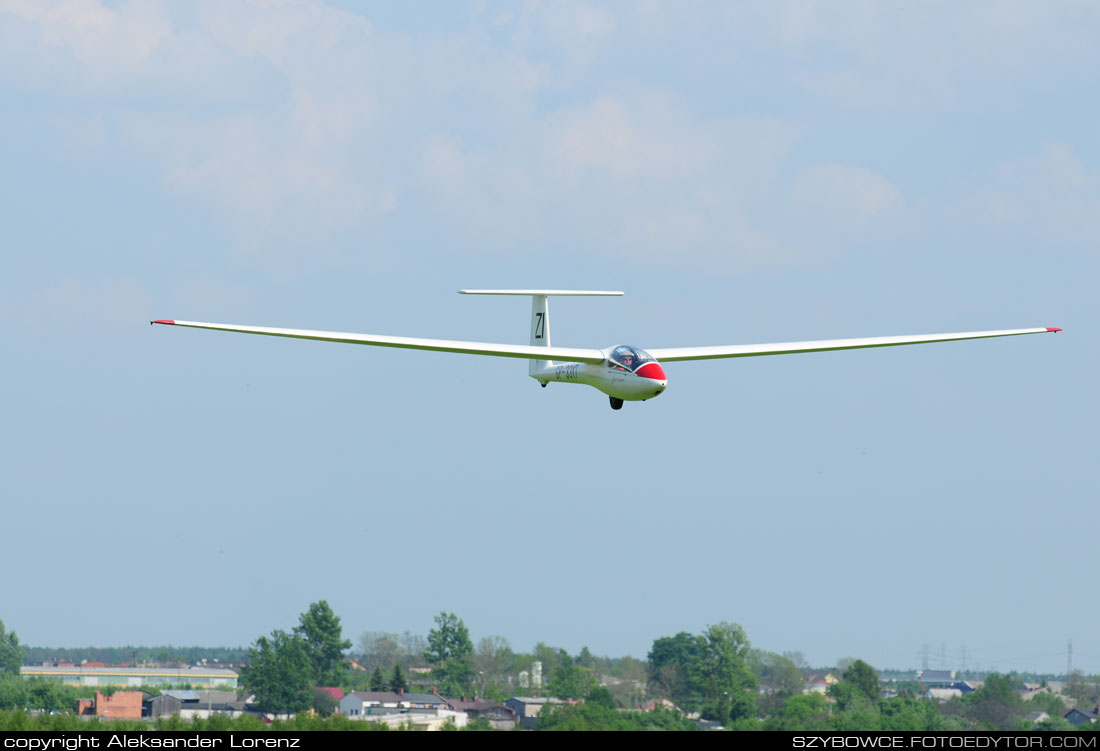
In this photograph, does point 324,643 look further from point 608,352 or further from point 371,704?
point 608,352

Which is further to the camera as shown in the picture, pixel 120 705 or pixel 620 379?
pixel 120 705

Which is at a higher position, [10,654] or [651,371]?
[651,371]

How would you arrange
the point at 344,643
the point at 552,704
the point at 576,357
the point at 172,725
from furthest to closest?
the point at 344,643 < the point at 552,704 < the point at 172,725 < the point at 576,357

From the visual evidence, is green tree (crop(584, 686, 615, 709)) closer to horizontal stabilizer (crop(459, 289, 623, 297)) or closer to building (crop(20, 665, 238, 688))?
horizontal stabilizer (crop(459, 289, 623, 297))

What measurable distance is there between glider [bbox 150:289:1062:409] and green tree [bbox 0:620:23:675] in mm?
85196

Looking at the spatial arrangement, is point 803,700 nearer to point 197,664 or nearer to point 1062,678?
point 1062,678

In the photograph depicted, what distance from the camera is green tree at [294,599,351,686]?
96062 mm

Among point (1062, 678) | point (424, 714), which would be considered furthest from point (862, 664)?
point (424, 714)

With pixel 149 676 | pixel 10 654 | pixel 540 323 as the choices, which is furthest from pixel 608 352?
pixel 149 676

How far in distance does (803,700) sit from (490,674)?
1028 inches

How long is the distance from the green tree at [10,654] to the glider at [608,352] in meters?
85.2

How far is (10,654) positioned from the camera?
4621 inches

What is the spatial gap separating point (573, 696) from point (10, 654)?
65.0m

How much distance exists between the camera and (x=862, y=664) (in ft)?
251
